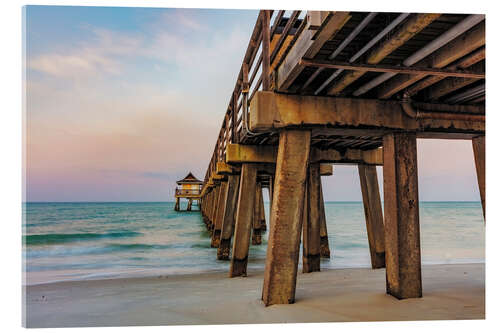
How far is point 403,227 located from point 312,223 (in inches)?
121

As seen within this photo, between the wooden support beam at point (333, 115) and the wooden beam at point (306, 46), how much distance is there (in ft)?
0.74

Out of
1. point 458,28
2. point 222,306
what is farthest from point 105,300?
point 458,28

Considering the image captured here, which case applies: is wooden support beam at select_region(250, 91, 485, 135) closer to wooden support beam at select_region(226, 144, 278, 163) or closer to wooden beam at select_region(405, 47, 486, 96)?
wooden beam at select_region(405, 47, 486, 96)

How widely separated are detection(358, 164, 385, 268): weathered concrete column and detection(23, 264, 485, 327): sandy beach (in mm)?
1765

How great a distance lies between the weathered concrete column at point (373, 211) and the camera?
7.76 meters

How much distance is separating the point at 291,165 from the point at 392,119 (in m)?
1.32

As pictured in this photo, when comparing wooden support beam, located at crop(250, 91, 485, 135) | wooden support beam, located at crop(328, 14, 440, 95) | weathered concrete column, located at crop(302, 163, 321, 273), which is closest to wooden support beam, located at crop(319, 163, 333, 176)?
weathered concrete column, located at crop(302, 163, 321, 273)

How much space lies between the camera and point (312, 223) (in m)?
7.03

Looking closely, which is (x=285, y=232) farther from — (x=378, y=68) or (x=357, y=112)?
(x=378, y=68)

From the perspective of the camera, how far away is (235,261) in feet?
24.0

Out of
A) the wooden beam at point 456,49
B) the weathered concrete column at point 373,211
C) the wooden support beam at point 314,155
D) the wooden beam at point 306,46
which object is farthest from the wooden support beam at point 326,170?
the wooden beam at point 456,49

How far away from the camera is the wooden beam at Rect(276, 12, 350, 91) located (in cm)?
261

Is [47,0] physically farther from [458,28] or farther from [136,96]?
[136,96]

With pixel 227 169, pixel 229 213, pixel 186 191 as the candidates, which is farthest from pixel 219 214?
pixel 186 191
